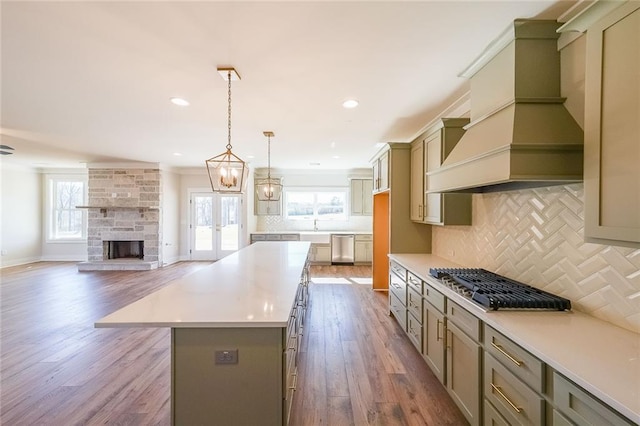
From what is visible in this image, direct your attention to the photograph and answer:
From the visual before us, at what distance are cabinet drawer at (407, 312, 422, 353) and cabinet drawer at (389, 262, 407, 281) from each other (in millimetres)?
426

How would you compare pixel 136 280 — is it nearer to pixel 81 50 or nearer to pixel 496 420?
pixel 81 50

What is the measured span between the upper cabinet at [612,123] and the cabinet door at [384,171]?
296 cm

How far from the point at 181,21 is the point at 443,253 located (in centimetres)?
355

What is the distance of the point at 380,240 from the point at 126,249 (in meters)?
6.75

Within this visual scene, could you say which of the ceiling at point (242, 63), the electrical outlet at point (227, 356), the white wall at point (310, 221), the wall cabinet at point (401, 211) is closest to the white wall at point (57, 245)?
the ceiling at point (242, 63)

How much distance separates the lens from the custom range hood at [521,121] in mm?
1550

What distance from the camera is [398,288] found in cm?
357

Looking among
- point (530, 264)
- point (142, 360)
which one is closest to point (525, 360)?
point (530, 264)

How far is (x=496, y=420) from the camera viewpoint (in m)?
1.59

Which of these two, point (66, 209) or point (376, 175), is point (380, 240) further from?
point (66, 209)

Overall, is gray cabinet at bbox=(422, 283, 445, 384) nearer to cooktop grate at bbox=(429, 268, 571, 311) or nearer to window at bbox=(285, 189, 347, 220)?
cooktop grate at bbox=(429, 268, 571, 311)

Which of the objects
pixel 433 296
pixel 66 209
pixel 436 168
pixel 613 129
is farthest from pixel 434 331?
pixel 66 209

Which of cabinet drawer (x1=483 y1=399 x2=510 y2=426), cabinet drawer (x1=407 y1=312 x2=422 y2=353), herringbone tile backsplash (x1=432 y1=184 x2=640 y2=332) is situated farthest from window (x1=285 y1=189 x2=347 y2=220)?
cabinet drawer (x1=483 y1=399 x2=510 y2=426)

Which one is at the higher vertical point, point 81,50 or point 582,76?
point 81,50
